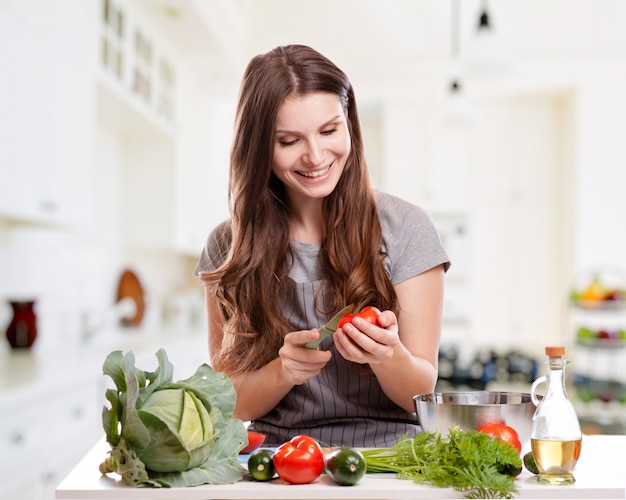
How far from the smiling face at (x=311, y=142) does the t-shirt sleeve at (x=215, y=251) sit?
28cm

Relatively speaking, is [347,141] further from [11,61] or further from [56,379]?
[11,61]

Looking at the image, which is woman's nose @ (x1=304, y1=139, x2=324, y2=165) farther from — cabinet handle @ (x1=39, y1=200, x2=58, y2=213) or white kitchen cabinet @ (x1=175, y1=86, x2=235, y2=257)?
white kitchen cabinet @ (x1=175, y1=86, x2=235, y2=257)

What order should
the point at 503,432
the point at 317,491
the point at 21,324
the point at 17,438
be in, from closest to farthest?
1. the point at 317,491
2. the point at 503,432
3. the point at 17,438
4. the point at 21,324

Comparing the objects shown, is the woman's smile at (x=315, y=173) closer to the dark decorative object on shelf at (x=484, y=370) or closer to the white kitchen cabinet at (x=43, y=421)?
the white kitchen cabinet at (x=43, y=421)

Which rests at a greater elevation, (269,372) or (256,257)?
(256,257)

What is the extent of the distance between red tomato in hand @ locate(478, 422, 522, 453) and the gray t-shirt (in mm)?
399

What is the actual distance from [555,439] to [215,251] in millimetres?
952

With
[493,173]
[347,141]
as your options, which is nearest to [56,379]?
[347,141]

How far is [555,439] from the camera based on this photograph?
1148mm

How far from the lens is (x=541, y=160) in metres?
7.07

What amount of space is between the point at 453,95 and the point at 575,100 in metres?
2.13

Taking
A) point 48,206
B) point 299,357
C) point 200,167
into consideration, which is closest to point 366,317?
point 299,357

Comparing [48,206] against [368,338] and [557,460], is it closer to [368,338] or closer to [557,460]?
[368,338]

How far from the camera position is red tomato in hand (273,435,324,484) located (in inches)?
45.1
